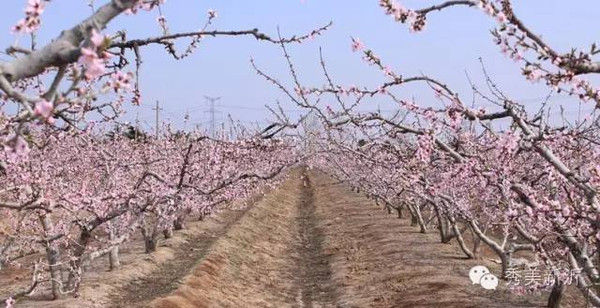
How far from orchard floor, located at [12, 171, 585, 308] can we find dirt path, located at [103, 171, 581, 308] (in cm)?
3

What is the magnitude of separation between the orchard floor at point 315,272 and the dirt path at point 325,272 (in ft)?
0.09

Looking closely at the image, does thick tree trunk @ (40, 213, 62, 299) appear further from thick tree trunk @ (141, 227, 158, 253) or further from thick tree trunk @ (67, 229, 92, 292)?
thick tree trunk @ (141, 227, 158, 253)

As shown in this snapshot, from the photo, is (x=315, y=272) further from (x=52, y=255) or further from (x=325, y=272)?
(x=52, y=255)

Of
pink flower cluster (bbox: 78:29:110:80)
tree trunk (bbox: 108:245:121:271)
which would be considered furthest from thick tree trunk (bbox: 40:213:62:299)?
pink flower cluster (bbox: 78:29:110:80)

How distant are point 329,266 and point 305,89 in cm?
1235

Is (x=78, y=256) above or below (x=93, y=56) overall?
below

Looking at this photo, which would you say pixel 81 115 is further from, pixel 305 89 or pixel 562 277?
pixel 562 277

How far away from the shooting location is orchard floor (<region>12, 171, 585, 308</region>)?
14062mm

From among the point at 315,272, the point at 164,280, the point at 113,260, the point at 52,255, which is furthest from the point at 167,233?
the point at 52,255

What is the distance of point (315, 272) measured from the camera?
64.4 feet

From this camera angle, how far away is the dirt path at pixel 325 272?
14.2 meters

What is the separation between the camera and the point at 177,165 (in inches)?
816

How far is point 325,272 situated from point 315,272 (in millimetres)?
358

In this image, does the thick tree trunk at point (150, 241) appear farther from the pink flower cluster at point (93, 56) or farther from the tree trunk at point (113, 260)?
the pink flower cluster at point (93, 56)
